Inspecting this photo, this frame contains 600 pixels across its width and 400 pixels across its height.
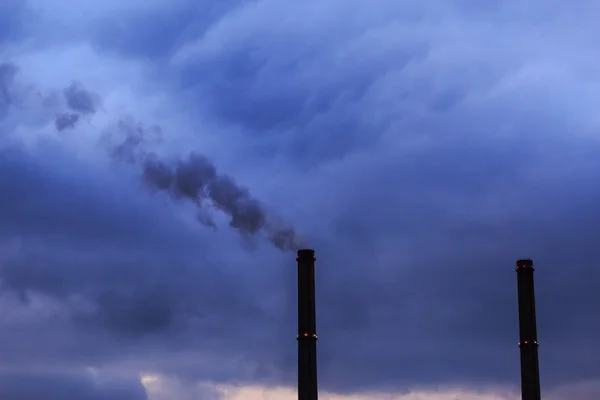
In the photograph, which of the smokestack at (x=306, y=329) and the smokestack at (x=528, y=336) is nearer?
the smokestack at (x=306, y=329)

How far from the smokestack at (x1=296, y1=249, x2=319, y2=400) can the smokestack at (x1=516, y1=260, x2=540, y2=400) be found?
46.9 feet

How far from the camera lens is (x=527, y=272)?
241 feet

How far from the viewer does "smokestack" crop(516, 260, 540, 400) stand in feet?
236

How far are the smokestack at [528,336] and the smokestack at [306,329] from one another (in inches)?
563

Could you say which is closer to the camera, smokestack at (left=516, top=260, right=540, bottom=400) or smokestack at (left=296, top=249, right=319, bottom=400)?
smokestack at (left=296, top=249, right=319, bottom=400)

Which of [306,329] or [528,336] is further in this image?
[528,336]

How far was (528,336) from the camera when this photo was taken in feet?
237

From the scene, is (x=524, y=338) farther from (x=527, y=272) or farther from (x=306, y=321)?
(x=306, y=321)

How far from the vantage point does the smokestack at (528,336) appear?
236ft

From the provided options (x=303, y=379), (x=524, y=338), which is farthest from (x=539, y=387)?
(x=303, y=379)

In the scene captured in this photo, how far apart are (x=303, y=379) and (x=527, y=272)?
17.2 m

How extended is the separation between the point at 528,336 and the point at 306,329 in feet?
50.0

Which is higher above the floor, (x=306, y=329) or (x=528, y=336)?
(x=528, y=336)

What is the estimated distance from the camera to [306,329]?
6625 centimetres
